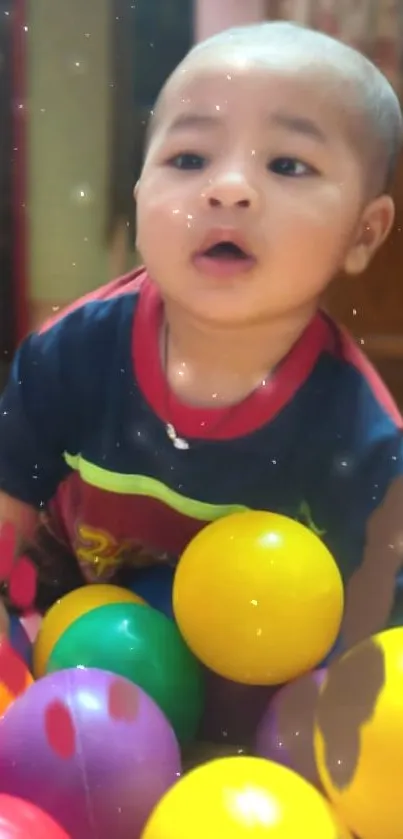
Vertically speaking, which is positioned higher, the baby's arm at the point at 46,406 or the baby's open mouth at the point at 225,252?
the baby's open mouth at the point at 225,252

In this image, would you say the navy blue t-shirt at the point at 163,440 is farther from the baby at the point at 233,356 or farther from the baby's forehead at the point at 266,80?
the baby's forehead at the point at 266,80

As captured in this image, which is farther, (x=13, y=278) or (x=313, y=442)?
(x=13, y=278)

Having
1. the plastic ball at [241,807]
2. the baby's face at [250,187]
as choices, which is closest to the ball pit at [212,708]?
the plastic ball at [241,807]

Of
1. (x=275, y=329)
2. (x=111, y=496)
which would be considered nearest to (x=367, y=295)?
(x=275, y=329)

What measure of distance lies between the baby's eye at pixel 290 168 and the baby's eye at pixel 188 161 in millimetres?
39

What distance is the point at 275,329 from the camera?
2.03 feet

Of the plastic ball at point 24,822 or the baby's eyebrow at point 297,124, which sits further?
the baby's eyebrow at point 297,124

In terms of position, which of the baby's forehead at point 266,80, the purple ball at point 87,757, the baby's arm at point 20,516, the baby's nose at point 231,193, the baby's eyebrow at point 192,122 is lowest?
the baby's arm at point 20,516

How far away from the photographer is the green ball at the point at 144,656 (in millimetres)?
566

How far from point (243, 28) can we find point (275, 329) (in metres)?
0.18

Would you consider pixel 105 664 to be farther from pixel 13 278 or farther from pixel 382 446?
pixel 13 278

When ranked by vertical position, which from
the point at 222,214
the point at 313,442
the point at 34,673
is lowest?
the point at 34,673

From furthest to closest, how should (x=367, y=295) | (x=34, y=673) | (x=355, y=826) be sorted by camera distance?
(x=367, y=295), (x=34, y=673), (x=355, y=826)

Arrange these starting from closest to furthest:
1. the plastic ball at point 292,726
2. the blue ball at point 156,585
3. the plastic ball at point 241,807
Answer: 1. the plastic ball at point 241,807
2. the plastic ball at point 292,726
3. the blue ball at point 156,585
